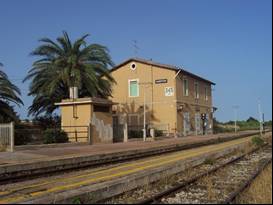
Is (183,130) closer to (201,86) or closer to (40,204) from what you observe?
(201,86)

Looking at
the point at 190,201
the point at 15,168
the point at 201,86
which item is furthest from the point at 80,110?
the point at 201,86

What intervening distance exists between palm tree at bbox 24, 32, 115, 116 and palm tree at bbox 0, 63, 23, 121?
5.13 m

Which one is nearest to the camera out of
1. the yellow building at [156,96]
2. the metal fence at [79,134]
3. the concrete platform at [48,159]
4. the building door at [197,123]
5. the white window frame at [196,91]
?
the concrete platform at [48,159]

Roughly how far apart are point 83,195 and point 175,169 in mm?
6364

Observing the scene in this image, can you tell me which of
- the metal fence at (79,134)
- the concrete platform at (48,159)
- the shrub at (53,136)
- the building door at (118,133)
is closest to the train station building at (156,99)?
the building door at (118,133)

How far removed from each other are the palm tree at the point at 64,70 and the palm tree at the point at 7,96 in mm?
5126

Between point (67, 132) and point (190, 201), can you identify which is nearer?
point (190, 201)

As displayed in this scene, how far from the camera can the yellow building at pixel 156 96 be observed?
4950cm

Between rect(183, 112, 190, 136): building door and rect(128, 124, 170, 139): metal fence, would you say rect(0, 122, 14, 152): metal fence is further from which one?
rect(183, 112, 190, 136): building door

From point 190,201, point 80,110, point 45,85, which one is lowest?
point 190,201

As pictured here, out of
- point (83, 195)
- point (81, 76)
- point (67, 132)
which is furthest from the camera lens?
point (81, 76)

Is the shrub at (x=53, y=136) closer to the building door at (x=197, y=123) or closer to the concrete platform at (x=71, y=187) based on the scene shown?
the concrete platform at (x=71, y=187)

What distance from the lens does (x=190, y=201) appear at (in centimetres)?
1030

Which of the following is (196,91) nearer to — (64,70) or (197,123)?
(197,123)
